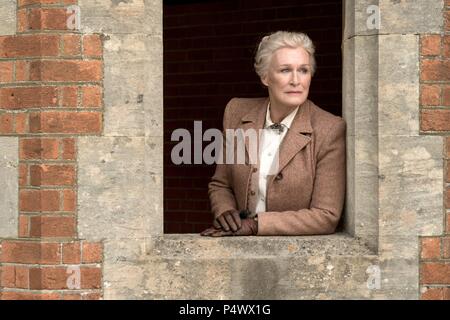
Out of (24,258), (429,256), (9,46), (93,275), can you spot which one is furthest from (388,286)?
(9,46)

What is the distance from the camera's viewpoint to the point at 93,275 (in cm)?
355

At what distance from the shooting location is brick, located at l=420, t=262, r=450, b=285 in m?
3.54

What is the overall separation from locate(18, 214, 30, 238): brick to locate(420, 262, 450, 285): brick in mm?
1838

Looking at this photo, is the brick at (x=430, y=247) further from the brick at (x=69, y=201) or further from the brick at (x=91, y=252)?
the brick at (x=69, y=201)

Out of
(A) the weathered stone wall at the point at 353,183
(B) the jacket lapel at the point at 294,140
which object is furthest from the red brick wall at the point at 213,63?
(A) the weathered stone wall at the point at 353,183

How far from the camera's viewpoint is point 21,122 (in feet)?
11.7

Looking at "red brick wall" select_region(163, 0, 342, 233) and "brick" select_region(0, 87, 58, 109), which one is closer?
"brick" select_region(0, 87, 58, 109)

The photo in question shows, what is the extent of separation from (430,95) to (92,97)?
5.09 feet

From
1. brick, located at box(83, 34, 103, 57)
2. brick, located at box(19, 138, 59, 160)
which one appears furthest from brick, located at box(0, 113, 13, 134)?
brick, located at box(83, 34, 103, 57)

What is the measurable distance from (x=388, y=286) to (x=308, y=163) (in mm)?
701

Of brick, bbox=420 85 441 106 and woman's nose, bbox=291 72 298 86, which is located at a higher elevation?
woman's nose, bbox=291 72 298 86

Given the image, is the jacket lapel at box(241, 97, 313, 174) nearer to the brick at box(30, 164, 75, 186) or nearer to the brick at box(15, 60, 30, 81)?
the brick at box(30, 164, 75, 186)
